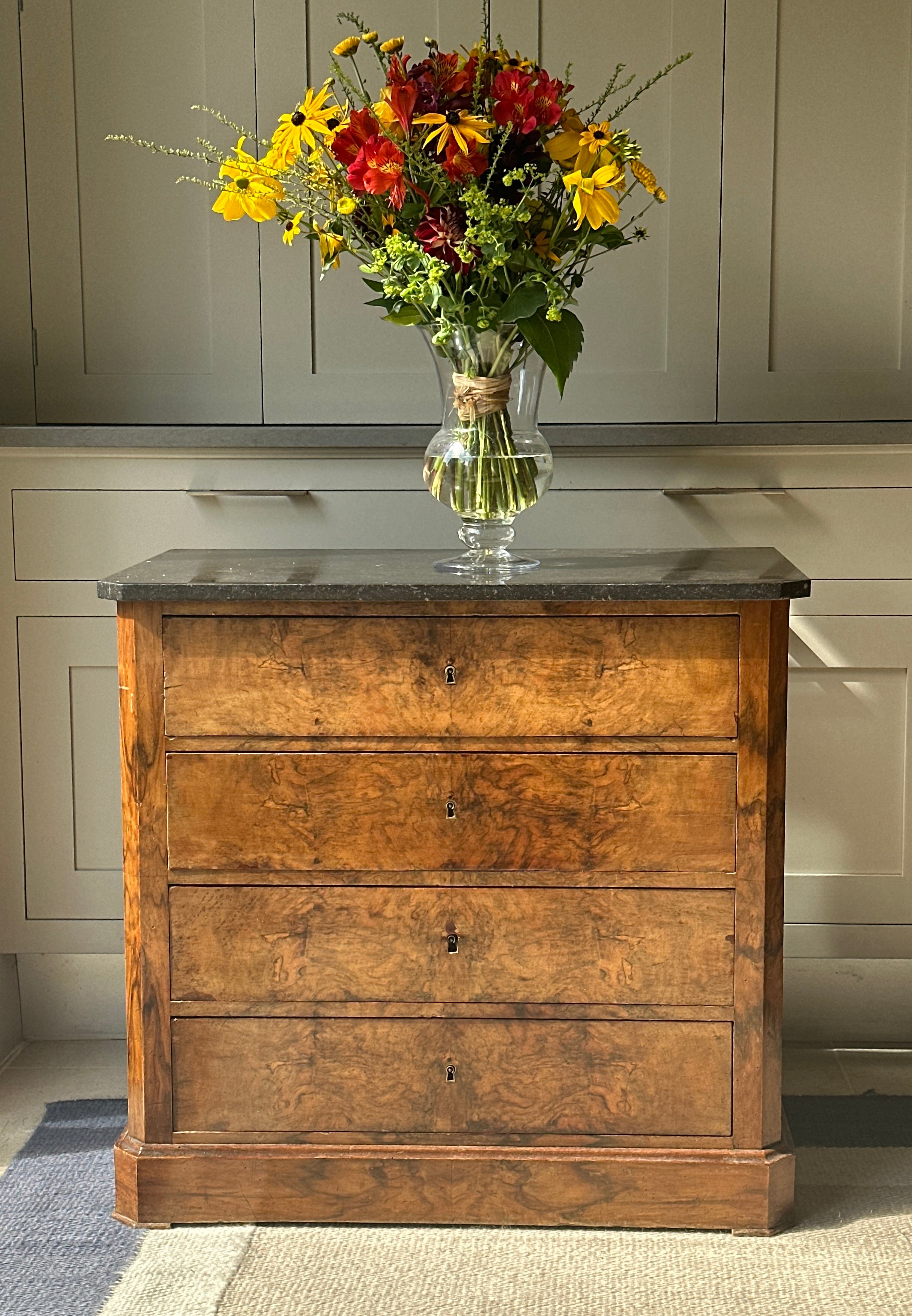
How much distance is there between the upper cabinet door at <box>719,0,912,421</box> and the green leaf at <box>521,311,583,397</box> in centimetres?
78

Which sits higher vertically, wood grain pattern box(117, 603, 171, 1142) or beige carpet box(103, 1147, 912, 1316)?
wood grain pattern box(117, 603, 171, 1142)

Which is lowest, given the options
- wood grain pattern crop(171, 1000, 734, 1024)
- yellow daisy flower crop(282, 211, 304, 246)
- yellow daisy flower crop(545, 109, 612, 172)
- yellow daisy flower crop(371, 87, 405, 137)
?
wood grain pattern crop(171, 1000, 734, 1024)

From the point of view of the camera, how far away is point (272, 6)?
2328 millimetres

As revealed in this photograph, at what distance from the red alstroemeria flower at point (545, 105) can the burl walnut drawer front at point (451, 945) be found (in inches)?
37.9

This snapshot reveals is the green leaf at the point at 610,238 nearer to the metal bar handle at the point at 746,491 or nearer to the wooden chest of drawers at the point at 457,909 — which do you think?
the wooden chest of drawers at the point at 457,909

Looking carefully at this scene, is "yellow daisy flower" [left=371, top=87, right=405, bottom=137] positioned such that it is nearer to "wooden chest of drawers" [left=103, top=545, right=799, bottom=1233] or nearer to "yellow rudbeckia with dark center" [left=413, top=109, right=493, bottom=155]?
"yellow rudbeckia with dark center" [left=413, top=109, right=493, bottom=155]

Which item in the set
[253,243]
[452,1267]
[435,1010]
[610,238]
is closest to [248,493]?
[253,243]

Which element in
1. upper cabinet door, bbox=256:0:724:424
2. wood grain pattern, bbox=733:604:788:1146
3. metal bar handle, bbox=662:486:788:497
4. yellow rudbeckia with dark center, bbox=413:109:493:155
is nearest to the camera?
yellow rudbeckia with dark center, bbox=413:109:493:155

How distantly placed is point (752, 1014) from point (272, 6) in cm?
187

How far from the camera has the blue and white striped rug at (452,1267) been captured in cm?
161

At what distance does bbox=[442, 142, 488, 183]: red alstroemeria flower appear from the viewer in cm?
157

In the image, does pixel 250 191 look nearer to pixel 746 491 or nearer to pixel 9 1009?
pixel 746 491

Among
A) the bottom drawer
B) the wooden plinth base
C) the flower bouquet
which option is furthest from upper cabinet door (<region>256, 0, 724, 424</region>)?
the wooden plinth base

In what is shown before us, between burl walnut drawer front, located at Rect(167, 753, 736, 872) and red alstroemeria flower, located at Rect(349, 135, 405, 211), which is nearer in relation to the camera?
red alstroemeria flower, located at Rect(349, 135, 405, 211)
